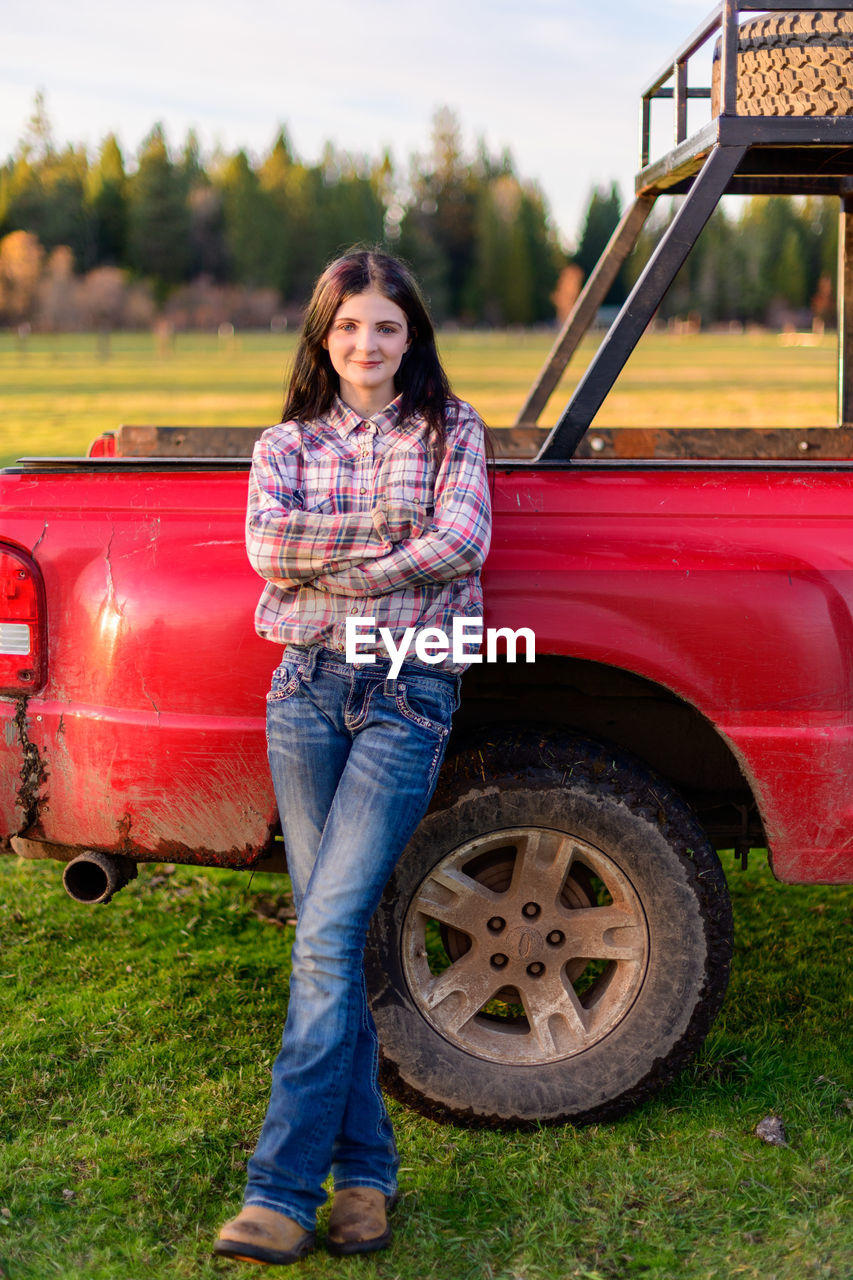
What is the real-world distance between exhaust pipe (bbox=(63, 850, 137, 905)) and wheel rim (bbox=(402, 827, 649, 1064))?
677 mm

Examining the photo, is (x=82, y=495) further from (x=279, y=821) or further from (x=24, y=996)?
(x=24, y=996)

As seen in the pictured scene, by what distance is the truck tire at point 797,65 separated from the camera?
2.87 meters

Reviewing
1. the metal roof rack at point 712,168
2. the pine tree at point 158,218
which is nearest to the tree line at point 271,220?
the pine tree at point 158,218

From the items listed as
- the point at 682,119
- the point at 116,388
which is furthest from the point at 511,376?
the point at 682,119

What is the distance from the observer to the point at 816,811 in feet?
8.93

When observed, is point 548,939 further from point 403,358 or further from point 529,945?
point 403,358

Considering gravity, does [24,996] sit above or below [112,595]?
below

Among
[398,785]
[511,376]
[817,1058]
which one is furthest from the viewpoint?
[511,376]

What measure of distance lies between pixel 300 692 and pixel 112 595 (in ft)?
1.77

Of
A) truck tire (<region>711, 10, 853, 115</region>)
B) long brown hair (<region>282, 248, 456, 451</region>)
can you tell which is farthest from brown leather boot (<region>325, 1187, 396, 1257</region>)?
truck tire (<region>711, 10, 853, 115</region>)

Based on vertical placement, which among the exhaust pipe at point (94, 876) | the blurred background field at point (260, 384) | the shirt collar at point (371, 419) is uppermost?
the blurred background field at point (260, 384)

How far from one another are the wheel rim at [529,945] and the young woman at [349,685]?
320 mm

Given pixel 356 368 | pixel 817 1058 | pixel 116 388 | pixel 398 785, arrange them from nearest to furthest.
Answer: pixel 398 785, pixel 356 368, pixel 817 1058, pixel 116 388

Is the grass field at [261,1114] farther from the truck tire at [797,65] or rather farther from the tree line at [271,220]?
the tree line at [271,220]
